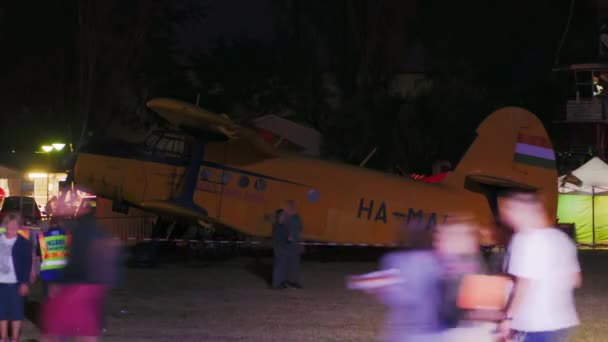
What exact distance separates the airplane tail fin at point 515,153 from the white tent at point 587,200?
23.1 ft

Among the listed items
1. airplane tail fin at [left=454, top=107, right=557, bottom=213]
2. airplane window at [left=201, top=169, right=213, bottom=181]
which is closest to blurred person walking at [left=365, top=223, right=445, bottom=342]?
airplane window at [left=201, top=169, right=213, bottom=181]

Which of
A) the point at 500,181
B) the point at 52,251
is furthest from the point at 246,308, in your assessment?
the point at 500,181

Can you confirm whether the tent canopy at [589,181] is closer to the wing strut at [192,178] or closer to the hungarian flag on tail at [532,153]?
the hungarian flag on tail at [532,153]

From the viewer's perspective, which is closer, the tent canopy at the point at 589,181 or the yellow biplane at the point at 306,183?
the yellow biplane at the point at 306,183

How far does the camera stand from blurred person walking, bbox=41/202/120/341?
7.42 meters

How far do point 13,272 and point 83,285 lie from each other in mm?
1744

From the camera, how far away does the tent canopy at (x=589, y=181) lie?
83.5ft

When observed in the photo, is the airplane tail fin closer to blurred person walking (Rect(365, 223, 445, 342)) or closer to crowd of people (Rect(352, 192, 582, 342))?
crowd of people (Rect(352, 192, 582, 342))

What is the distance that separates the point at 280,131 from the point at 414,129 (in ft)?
21.6

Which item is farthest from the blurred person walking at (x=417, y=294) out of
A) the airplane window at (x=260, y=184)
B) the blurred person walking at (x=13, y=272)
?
the airplane window at (x=260, y=184)

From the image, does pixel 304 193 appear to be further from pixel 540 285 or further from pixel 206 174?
pixel 540 285

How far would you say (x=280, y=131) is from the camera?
111ft

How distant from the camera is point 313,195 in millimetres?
18484

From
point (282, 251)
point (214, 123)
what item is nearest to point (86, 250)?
point (282, 251)
